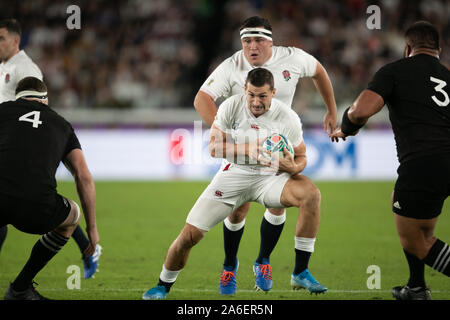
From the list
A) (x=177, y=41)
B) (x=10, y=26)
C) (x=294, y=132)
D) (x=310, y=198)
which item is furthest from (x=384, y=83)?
(x=177, y=41)

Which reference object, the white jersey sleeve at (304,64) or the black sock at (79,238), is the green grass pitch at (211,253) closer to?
the black sock at (79,238)

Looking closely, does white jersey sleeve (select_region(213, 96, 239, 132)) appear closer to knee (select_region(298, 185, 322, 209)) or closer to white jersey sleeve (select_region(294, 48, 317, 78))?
knee (select_region(298, 185, 322, 209))

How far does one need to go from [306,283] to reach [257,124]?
147 cm

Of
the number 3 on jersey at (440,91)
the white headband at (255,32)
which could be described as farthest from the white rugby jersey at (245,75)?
the number 3 on jersey at (440,91)

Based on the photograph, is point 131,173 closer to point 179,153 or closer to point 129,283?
point 179,153

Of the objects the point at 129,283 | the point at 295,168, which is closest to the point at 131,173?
the point at 129,283

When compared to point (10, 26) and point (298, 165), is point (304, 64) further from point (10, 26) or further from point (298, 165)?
point (10, 26)

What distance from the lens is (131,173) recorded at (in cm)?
1647

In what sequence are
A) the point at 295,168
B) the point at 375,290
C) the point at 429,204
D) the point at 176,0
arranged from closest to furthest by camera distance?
the point at 429,204, the point at 295,168, the point at 375,290, the point at 176,0

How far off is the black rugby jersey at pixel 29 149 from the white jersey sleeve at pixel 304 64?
2.39 m

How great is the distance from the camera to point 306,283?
609cm

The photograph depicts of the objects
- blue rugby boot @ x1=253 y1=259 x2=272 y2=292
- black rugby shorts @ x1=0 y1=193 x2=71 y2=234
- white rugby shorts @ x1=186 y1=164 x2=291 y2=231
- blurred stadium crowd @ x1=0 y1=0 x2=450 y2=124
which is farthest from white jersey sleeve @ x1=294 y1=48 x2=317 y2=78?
blurred stadium crowd @ x1=0 y1=0 x2=450 y2=124

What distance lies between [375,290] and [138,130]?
10.8 metres

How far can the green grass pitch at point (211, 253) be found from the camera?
6.44m
